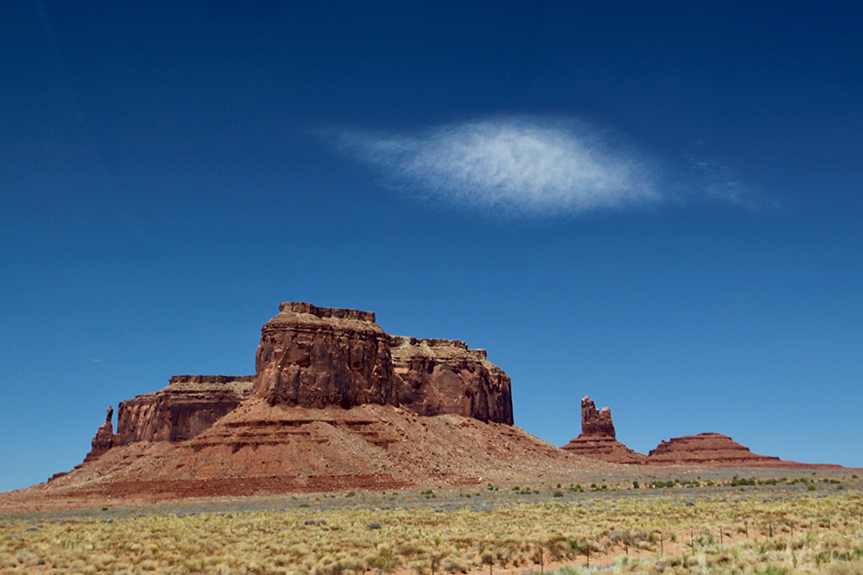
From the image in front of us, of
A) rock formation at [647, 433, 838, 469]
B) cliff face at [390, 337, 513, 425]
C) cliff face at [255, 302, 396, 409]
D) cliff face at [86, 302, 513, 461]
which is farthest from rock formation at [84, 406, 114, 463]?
rock formation at [647, 433, 838, 469]

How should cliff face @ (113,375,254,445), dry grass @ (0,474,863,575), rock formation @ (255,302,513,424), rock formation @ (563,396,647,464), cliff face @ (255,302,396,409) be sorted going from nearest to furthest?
dry grass @ (0,474,863,575)
cliff face @ (255,302,396,409)
rock formation @ (255,302,513,424)
cliff face @ (113,375,254,445)
rock formation @ (563,396,647,464)

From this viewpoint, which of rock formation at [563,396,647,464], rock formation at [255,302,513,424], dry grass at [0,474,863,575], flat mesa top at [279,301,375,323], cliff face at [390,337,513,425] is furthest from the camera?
rock formation at [563,396,647,464]

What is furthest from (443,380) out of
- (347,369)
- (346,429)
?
(346,429)

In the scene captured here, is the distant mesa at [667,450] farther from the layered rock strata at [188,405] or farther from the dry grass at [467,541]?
the dry grass at [467,541]

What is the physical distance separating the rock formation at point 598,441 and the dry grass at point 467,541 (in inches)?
4833

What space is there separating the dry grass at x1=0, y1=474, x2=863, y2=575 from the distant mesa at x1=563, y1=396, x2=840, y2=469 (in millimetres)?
124096

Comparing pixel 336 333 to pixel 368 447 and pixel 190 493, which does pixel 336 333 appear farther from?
pixel 190 493

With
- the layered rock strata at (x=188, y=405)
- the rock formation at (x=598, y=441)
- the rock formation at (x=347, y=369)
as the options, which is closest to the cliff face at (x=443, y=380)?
the rock formation at (x=347, y=369)

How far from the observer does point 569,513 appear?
1314 inches

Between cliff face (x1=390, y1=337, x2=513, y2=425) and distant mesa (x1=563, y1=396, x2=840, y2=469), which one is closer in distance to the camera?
cliff face (x1=390, y1=337, x2=513, y2=425)

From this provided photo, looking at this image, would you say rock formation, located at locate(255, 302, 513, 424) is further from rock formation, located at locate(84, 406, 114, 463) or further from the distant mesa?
rock formation, located at locate(84, 406, 114, 463)

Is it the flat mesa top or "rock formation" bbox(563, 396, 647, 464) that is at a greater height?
the flat mesa top

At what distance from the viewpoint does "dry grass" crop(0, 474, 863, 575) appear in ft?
64.4

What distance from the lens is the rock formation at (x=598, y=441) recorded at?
154875 millimetres
